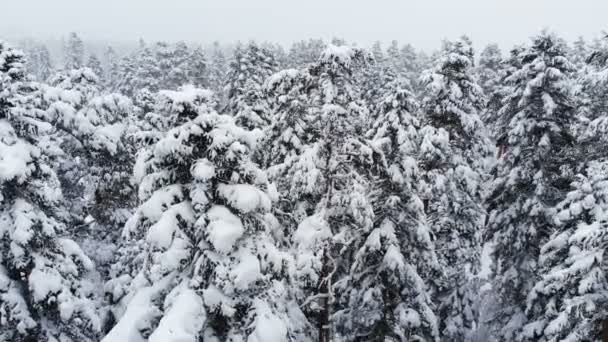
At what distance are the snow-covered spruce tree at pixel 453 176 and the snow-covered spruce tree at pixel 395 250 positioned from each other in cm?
291

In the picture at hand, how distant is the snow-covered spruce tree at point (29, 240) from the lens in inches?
580

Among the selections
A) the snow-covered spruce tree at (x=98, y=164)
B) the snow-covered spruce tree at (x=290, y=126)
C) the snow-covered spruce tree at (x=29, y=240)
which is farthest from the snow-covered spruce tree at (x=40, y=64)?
the snow-covered spruce tree at (x=290, y=126)

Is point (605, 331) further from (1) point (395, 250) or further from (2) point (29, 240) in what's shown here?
(2) point (29, 240)

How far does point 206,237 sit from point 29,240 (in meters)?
6.12

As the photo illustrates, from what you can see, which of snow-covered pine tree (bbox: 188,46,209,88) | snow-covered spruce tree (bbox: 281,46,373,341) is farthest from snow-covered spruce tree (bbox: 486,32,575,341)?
snow-covered pine tree (bbox: 188,46,209,88)

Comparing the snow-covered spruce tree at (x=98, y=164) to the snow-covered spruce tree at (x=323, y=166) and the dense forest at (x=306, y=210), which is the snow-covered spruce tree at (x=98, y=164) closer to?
the dense forest at (x=306, y=210)

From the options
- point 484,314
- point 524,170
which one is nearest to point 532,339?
point 484,314

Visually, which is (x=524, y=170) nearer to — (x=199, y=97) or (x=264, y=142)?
(x=264, y=142)

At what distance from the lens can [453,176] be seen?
78.1ft

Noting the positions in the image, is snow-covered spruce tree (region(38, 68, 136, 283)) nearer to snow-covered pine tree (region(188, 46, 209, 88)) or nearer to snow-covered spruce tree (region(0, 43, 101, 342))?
snow-covered spruce tree (region(0, 43, 101, 342))

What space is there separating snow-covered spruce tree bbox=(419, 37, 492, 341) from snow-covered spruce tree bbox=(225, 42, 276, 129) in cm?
732

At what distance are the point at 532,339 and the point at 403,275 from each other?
6548mm

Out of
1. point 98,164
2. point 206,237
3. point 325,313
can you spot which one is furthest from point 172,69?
point 206,237

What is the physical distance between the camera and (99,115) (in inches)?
857
